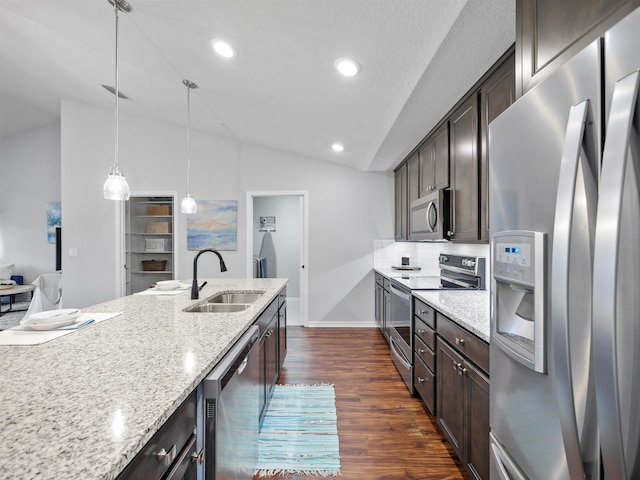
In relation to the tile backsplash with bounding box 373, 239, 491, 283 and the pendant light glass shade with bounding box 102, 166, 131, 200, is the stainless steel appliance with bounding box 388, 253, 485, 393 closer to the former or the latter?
the tile backsplash with bounding box 373, 239, 491, 283

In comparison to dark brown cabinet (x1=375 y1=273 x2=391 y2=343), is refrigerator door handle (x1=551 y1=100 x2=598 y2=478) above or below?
above

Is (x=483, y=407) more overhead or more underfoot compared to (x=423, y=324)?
more underfoot

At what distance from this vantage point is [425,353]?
221 centimetres

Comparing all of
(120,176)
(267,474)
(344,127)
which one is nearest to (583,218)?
(267,474)

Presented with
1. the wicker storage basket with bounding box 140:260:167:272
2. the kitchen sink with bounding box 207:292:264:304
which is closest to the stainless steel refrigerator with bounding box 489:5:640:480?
the kitchen sink with bounding box 207:292:264:304

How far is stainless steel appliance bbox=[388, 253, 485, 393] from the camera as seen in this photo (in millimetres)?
2496

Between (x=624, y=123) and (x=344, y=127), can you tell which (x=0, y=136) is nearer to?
(x=344, y=127)

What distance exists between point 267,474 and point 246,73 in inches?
109

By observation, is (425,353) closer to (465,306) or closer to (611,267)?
(465,306)

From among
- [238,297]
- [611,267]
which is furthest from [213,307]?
[611,267]

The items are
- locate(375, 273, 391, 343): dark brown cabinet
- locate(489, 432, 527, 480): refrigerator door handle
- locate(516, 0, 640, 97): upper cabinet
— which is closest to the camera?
locate(516, 0, 640, 97): upper cabinet

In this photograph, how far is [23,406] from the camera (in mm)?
754

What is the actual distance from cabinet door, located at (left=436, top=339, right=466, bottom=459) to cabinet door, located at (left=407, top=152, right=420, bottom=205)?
199 centimetres

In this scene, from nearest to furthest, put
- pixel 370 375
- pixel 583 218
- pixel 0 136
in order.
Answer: pixel 583 218, pixel 370 375, pixel 0 136
